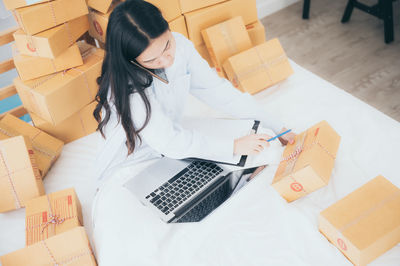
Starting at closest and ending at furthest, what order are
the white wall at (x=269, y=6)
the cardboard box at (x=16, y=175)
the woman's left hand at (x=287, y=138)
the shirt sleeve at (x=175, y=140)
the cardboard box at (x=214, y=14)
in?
the shirt sleeve at (x=175, y=140)
the woman's left hand at (x=287, y=138)
the cardboard box at (x=16, y=175)
the cardboard box at (x=214, y=14)
the white wall at (x=269, y=6)

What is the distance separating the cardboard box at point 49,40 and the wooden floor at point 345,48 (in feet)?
4.75

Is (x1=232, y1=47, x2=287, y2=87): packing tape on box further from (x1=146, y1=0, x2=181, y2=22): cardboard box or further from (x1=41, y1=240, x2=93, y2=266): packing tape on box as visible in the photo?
(x1=41, y1=240, x2=93, y2=266): packing tape on box

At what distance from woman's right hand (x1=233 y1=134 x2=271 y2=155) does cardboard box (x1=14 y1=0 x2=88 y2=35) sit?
0.88m

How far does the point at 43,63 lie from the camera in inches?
63.3

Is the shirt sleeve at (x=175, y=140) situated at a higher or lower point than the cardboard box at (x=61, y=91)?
lower

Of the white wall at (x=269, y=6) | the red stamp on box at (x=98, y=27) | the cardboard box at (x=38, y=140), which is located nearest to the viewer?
the cardboard box at (x=38, y=140)

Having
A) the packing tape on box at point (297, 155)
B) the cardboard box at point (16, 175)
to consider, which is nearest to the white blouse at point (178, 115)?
the packing tape on box at point (297, 155)

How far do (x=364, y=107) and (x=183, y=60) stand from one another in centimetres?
81

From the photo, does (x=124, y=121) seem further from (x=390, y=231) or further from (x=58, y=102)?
(x=390, y=231)

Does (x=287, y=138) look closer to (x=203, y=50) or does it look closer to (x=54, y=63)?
(x=203, y=50)

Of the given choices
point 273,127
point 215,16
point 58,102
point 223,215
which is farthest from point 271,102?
point 58,102

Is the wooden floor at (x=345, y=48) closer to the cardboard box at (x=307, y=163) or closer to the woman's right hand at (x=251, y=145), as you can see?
the cardboard box at (x=307, y=163)

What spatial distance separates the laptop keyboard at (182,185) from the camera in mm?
1283

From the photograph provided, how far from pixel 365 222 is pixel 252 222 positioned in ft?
1.14
